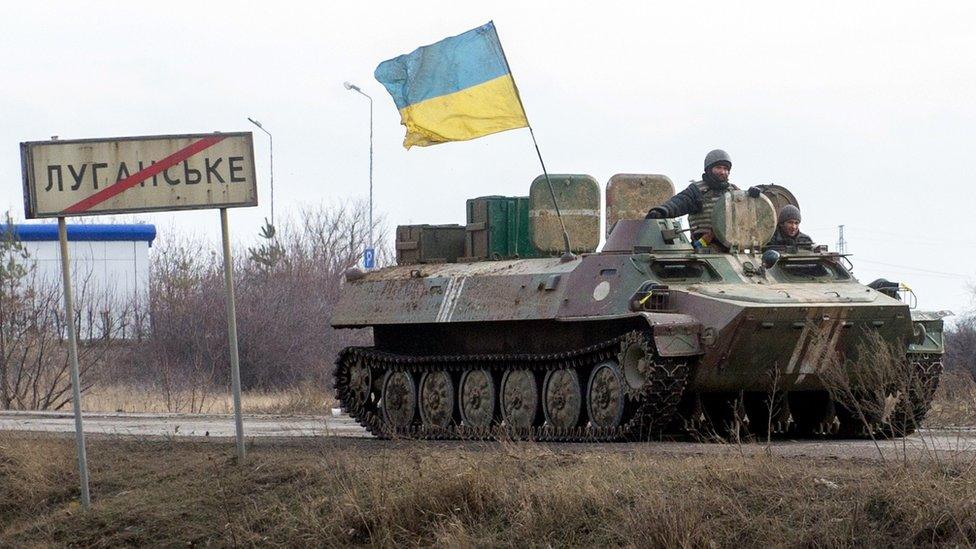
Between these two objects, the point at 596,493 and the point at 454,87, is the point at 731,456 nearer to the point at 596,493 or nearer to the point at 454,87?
the point at 596,493

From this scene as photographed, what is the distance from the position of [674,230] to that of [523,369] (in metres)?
2.43

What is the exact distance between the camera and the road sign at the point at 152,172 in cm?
1407

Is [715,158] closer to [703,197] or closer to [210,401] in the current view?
[703,197]

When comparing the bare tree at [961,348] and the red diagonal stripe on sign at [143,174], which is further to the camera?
the bare tree at [961,348]

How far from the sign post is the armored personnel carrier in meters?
4.79

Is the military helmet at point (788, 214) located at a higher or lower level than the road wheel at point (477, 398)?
higher

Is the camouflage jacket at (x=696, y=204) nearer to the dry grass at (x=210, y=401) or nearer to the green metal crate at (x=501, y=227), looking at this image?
the green metal crate at (x=501, y=227)

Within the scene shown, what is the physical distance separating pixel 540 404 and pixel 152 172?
6.77 m

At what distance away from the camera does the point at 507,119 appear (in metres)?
21.6

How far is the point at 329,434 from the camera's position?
21188mm

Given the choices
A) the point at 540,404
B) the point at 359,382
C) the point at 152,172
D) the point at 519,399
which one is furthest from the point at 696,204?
Answer: the point at 152,172

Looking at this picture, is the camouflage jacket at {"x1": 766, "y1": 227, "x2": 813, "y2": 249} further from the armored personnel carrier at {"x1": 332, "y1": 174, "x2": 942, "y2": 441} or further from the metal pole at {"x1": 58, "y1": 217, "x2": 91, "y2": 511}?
the metal pole at {"x1": 58, "y1": 217, "x2": 91, "y2": 511}

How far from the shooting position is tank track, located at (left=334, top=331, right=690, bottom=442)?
17234mm

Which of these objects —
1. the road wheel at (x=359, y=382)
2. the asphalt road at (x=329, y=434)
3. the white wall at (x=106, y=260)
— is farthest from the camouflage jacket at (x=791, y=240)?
the white wall at (x=106, y=260)
